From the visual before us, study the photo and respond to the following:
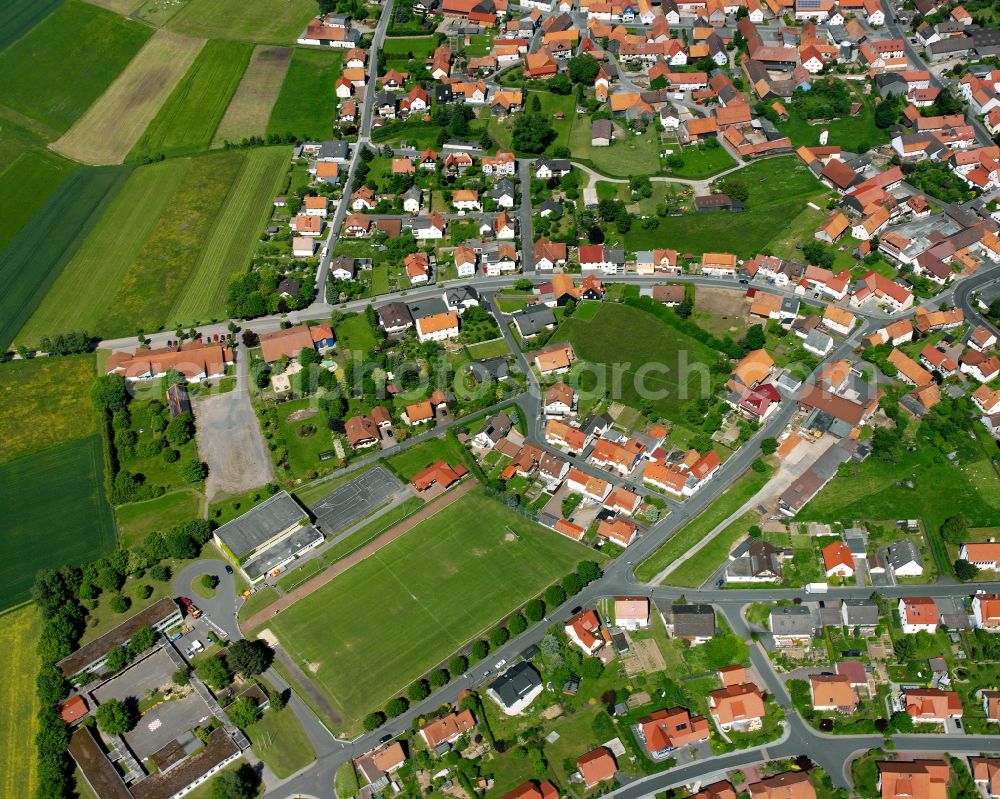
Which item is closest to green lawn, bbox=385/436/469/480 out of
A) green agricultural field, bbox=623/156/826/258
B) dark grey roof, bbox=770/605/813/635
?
dark grey roof, bbox=770/605/813/635

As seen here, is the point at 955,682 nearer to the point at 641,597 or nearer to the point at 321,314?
the point at 641,597

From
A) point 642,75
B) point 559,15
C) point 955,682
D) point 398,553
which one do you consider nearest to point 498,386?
point 398,553

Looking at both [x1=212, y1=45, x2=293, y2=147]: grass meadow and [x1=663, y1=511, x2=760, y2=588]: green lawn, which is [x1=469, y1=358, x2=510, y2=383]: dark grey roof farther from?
[x1=212, y1=45, x2=293, y2=147]: grass meadow

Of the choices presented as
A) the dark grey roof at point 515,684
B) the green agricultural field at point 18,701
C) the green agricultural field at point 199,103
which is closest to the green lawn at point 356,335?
the green agricultural field at point 18,701

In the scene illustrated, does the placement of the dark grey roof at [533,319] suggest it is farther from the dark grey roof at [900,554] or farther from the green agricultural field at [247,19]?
the green agricultural field at [247,19]

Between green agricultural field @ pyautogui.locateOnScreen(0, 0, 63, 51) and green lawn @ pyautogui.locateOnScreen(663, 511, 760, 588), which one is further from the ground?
green agricultural field @ pyautogui.locateOnScreen(0, 0, 63, 51)

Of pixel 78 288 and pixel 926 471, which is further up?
pixel 78 288

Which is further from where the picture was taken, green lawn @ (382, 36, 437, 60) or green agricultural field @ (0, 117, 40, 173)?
green lawn @ (382, 36, 437, 60)
